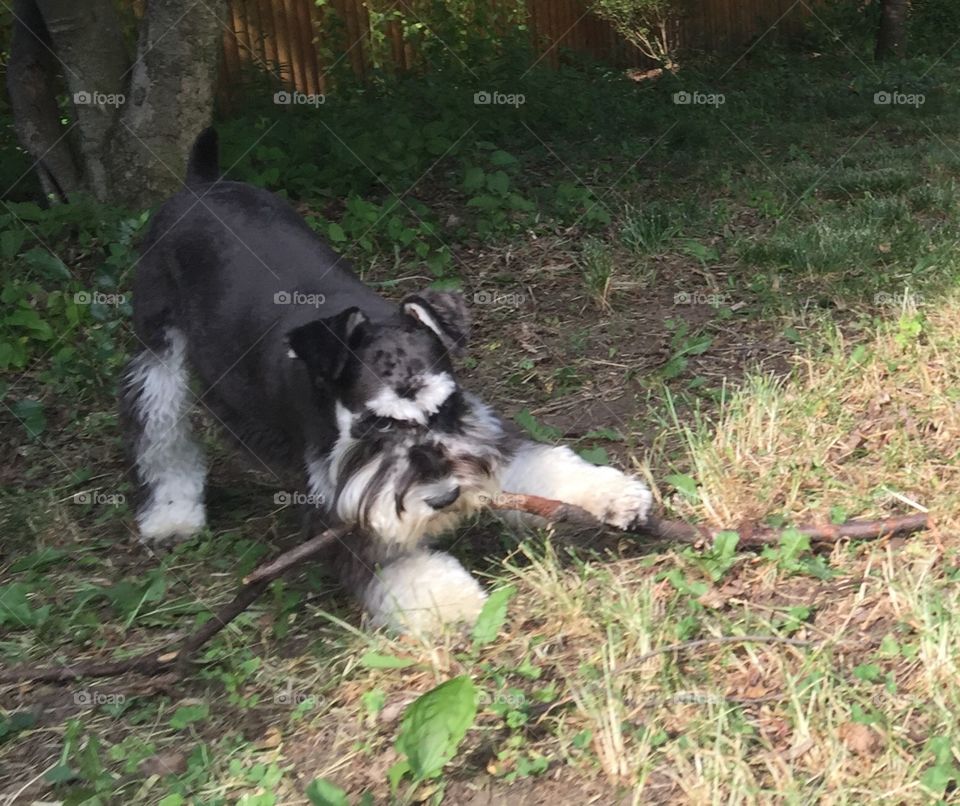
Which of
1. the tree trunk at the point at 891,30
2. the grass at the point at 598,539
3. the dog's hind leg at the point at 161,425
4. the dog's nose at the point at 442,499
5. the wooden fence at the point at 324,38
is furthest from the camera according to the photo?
the tree trunk at the point at 891,30

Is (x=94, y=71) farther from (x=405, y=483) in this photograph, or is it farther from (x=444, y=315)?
(x=405, y=483)

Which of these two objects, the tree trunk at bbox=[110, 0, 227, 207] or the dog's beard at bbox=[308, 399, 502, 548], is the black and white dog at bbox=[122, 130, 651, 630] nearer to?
the dog's beard at bbox=[308, 399, 502, 548]

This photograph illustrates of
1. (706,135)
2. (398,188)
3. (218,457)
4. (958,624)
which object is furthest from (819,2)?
(958,624)

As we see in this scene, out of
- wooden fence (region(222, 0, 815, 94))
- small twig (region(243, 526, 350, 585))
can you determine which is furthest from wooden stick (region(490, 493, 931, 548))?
wooden fence (region(222, 0, 815, 94))

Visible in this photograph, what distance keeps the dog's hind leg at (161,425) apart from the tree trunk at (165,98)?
211 cm

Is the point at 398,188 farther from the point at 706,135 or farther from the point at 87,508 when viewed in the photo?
the point at 87,508

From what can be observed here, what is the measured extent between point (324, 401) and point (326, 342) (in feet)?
0.86

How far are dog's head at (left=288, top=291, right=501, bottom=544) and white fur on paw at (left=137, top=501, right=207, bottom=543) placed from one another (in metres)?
0.93

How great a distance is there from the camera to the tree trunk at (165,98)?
19.9ft

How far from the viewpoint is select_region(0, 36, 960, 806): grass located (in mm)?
2510

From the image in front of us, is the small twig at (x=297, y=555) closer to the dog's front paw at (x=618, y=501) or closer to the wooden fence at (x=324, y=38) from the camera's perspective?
the dog's front paw at (x=618, y=501)

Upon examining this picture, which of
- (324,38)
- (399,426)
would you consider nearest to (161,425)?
(399,426)

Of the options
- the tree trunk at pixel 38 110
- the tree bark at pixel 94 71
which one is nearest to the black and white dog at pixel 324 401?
the tree bark at pixel 94 71

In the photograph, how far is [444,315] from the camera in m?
3.45
